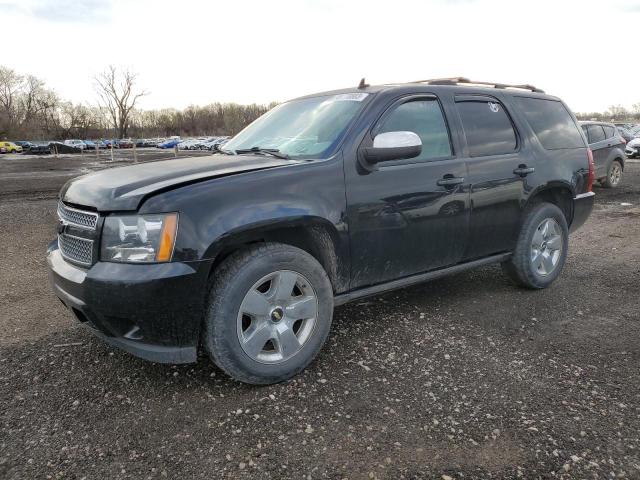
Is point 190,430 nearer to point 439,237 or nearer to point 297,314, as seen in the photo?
point 297,314

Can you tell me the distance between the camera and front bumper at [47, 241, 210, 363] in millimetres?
2547

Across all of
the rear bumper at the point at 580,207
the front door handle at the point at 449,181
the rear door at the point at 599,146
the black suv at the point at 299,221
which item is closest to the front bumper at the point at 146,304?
the black suv at the point at 299,221

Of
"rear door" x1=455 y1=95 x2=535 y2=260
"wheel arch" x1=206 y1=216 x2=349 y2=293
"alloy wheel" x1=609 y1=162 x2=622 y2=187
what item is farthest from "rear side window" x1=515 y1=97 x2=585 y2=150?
"alloy wheel" x1=609 y1=162 x2=622 y2=187

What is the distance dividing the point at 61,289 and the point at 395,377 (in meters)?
2.08

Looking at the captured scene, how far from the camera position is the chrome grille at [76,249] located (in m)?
2.74

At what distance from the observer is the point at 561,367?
3.18 metres

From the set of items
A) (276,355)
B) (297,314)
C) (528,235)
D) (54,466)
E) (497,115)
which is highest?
(497,115)

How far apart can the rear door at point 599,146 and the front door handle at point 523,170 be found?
8799 mm

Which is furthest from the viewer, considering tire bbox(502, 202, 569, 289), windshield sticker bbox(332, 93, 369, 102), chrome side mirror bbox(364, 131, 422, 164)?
tire bbox(502, 202, 569, 289)

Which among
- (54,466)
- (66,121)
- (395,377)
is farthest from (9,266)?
(66,121)

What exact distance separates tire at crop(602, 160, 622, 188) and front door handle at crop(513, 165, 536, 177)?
9.51m

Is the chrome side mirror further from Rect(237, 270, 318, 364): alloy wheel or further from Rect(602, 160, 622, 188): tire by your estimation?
Rect(602, 160, 622, 188): tire

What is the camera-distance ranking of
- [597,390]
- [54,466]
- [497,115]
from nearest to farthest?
[54,466], [597,390], [497,115]

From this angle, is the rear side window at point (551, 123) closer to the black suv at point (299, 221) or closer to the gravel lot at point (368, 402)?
the black suv at point (299, 221)
